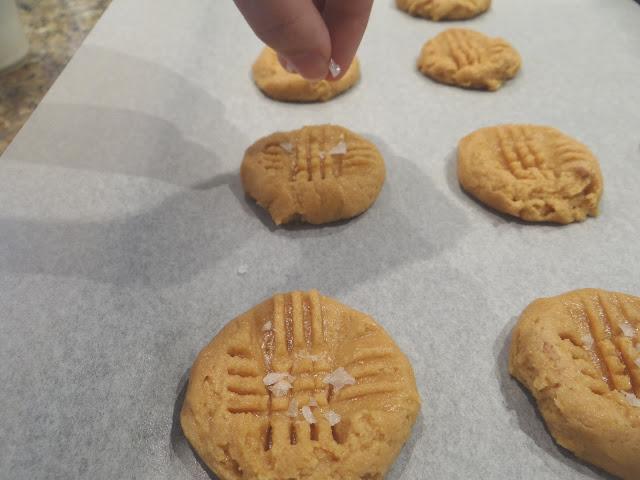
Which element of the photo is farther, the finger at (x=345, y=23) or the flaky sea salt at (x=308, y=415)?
the finger at (x=345, y=23)

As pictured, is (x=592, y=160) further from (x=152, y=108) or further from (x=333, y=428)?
(x=152, y=108)

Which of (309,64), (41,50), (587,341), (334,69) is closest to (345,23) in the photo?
(334,69)

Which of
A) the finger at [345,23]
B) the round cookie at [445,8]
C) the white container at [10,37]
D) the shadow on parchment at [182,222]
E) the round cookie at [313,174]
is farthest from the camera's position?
the round cookie at [445,8]

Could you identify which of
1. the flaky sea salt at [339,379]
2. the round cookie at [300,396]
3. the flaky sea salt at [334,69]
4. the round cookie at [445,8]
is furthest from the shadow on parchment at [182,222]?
the round cookie at [445,8]

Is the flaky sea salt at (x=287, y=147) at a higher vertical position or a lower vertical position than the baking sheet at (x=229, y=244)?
higher

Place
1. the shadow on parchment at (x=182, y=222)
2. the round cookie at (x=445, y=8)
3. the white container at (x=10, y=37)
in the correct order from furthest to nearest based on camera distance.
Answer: the round cookie at (x=445, y=8), the white container at (x=10, y=37), the shadow on parchment at (x=182, y=222)

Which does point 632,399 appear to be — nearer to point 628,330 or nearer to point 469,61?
point 628,330

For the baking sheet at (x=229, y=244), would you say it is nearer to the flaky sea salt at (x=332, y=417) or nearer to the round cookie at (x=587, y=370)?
the round cookie at (x=587, y=370)
